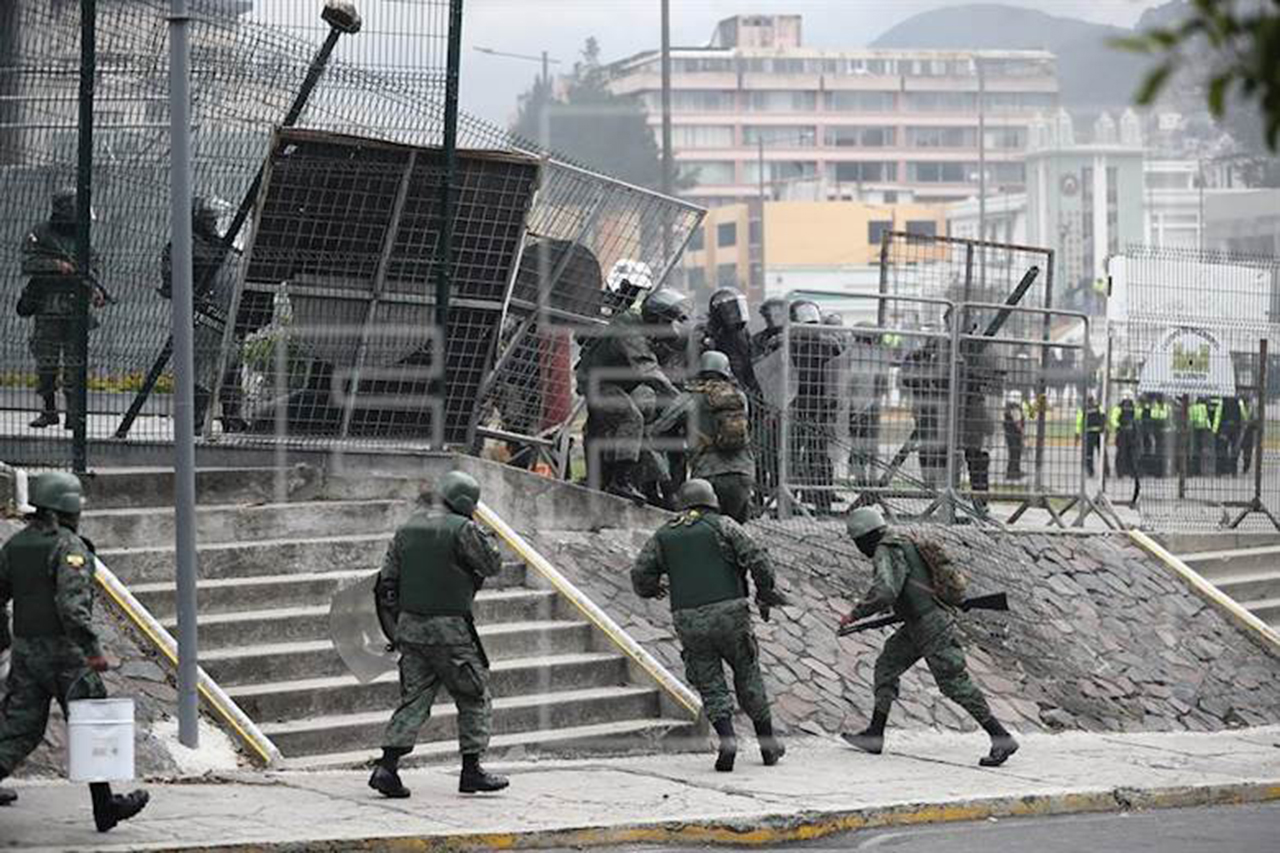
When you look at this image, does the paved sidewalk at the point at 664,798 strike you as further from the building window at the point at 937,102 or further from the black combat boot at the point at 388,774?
the building window at the point at 937,102

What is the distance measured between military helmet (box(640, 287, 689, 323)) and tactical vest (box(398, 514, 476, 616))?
4792 mm

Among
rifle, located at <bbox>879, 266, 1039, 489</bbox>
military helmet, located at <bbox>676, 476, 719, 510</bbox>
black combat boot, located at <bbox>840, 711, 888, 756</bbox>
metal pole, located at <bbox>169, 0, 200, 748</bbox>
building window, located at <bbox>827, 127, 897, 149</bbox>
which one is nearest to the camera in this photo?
metal pole, located at <bbox>169, 0, 200, 748</bbox>

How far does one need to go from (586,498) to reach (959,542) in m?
3.26

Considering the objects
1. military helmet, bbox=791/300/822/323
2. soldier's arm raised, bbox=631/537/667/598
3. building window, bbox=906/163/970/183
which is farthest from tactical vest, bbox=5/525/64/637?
building window, bbox=906/163/970/183

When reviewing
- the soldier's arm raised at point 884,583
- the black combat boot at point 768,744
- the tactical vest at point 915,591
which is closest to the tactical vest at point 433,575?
the black combat boot at point 768,744

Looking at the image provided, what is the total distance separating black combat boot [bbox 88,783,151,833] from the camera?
30.8 feet

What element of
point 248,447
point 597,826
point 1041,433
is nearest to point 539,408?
point 248,447

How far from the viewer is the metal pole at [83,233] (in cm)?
1345

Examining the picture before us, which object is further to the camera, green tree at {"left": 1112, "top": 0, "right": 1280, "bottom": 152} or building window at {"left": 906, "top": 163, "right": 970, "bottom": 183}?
building window at {"left": 906, "top": 163, "right": 970, "bottom": 183}

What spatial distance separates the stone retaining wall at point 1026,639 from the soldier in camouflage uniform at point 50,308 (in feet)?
10.5

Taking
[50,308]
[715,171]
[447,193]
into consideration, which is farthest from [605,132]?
[50,308]

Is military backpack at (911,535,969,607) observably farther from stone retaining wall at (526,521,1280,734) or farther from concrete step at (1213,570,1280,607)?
concrete step at (1213,570,1280,607)

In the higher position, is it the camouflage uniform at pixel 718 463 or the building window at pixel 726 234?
the building window at pixel 726 234

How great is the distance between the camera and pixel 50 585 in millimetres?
9461
